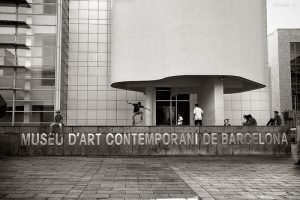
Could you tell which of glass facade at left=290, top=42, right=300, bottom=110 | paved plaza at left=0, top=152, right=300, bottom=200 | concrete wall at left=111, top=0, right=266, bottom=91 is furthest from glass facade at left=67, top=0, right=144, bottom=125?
glass facade at left=290, top=42, right=300, bottom=110

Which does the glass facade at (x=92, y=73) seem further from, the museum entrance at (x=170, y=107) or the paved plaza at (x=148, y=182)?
the paved plaza at (x=148, y=182)

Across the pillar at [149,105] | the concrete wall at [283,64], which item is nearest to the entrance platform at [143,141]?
the pillar at [149,105]

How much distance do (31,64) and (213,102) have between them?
48.8ft

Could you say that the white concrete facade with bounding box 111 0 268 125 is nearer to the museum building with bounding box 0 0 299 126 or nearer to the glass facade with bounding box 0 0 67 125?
the museum building with bounding box 0 0 299 126

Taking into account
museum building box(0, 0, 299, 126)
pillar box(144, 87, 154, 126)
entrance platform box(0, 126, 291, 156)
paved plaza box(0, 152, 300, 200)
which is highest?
museum building box(0, 0, 299, 126)

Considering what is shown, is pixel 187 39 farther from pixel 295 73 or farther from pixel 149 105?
Result: pixel 295 73

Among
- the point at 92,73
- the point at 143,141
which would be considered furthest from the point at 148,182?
the point at 92,73

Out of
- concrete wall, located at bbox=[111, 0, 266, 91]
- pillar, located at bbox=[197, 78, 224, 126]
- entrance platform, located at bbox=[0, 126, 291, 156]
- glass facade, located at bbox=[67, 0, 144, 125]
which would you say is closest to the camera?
entrance platform, located at bbox=[0, 126, 291, 156]

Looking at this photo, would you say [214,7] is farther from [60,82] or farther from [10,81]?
[10,81]

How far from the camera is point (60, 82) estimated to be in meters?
30.2

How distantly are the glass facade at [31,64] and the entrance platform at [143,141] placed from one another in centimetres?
1025

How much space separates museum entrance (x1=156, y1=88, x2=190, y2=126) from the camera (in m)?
32.6

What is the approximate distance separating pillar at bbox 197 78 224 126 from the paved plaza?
1079 cm

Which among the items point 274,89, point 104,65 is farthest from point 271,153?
point 274,89
